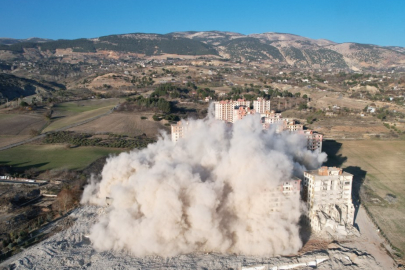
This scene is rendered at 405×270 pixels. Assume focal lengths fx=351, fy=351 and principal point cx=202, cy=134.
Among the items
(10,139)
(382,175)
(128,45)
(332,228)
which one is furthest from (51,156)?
(128,45)

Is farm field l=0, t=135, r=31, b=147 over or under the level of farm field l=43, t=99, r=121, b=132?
under

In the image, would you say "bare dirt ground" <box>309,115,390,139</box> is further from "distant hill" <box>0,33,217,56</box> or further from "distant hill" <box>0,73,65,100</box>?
"distant hill" <box>0,33,217,56</box>

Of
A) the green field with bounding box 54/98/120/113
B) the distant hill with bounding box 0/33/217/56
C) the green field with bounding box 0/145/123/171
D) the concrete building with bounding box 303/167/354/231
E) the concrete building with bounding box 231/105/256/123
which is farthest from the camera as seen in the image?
the distant hill with bounding box 0/33/217/56

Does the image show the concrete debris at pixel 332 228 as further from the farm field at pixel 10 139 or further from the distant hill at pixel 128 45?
the distant hill at pixel 128 45

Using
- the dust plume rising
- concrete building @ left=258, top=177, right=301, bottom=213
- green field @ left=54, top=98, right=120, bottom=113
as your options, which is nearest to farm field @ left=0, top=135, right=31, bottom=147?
green field @ left=54, top=98, right=120, bottom=113

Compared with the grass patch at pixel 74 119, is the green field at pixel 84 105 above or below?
above

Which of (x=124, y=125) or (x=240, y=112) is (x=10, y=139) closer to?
(x=124, y=125)

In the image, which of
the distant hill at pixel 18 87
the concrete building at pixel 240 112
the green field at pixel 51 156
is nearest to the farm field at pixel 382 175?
the concrete building at pixel 240 112

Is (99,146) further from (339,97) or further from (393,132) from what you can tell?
(339,97)
